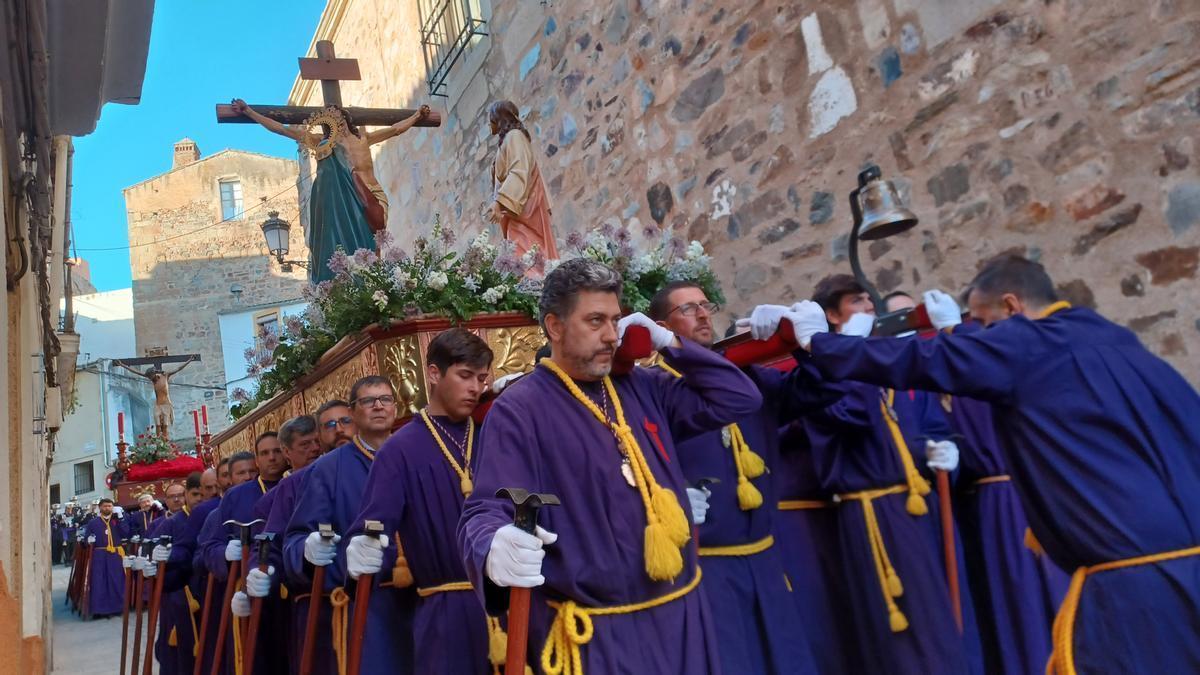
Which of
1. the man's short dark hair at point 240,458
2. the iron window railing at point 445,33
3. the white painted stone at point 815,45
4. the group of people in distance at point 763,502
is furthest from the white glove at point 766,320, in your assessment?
the iron window railing at point 445,33

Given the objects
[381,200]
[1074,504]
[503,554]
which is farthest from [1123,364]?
[381,200]

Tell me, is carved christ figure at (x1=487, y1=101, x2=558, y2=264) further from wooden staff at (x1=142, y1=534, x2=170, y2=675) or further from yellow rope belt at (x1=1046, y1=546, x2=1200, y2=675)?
yellow rope belt at (x1=1046, y1=546, x2=1200, y2=675)

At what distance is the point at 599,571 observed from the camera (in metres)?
2.46

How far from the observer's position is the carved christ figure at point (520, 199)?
268 inches

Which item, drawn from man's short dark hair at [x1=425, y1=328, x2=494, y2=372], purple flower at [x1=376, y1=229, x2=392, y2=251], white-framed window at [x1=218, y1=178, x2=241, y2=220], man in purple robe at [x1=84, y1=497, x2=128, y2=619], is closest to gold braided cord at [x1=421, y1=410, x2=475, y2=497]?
man's short dark hair at [x1=425, y1=328, x2=494, y2=372]

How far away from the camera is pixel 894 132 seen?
5793 mm

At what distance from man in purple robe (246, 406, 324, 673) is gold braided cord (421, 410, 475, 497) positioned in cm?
119

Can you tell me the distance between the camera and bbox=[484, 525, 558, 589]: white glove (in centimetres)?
229

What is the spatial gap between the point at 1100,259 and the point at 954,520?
58.0 inches

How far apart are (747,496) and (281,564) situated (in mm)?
2616

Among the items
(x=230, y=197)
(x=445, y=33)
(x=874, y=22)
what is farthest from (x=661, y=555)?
(x=230, y=197)

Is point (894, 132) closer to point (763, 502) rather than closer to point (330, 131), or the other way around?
point (763, 502)

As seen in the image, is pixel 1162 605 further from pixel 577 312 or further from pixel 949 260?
pixel 949 260

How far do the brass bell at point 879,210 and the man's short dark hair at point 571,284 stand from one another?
3.28ft
